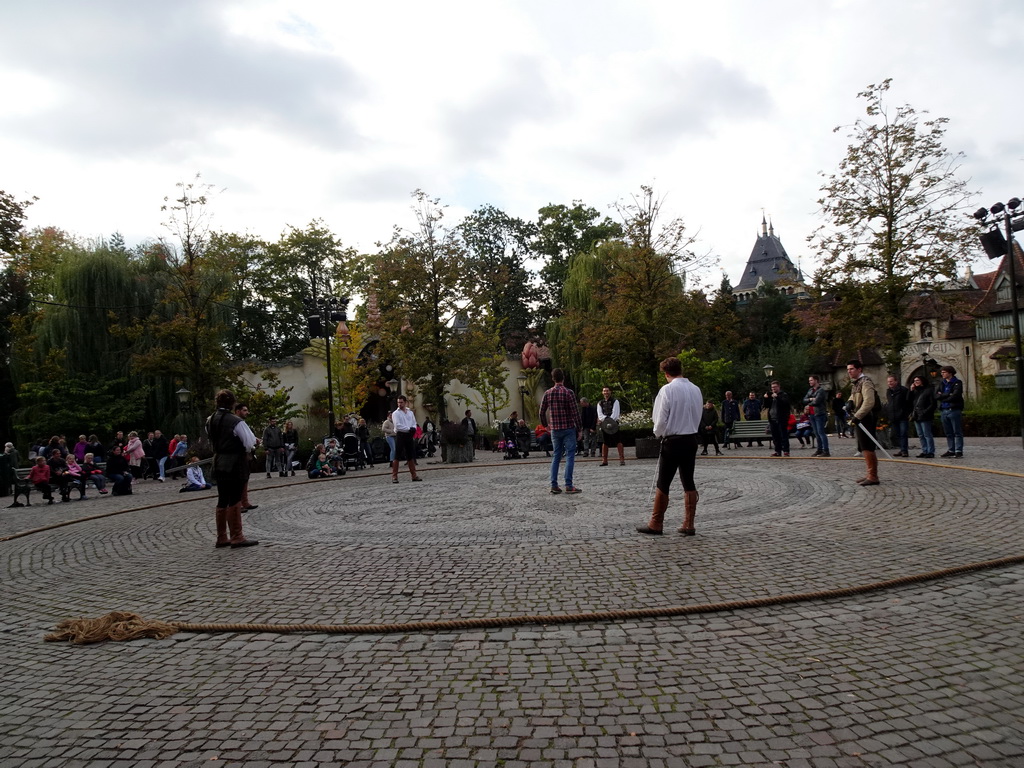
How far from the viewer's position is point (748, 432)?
21422mm

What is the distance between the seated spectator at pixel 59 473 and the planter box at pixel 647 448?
14.0m

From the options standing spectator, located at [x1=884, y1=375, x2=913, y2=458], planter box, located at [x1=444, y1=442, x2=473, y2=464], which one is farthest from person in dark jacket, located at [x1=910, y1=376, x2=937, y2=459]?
planter box, located at [x1=444, y1=442, x2=473, y2=464]

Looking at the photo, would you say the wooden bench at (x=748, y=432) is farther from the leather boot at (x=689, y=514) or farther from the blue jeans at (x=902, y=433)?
the leather boot at (x=689, y=514)

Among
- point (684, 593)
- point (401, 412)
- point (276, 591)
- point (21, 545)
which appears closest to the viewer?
point (684, 593)

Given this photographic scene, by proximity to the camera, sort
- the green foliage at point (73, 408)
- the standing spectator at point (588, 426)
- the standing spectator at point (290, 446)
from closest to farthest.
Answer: the standing spectator at point (588, 426) → the standing spectator at point (290, 446) → the green foliage at point (73, 408)

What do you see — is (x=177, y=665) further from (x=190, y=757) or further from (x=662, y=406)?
(x=662, y=406)

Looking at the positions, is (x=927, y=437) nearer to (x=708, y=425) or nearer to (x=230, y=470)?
(x=708, y=425)

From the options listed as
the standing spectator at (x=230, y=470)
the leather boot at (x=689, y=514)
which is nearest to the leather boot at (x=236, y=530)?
the standing spectator at (x=230, y=470)

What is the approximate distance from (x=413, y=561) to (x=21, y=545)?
6.33 metres

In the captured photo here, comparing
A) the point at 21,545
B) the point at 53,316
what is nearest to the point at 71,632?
the point at 21,545

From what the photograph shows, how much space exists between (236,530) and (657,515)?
188 inches

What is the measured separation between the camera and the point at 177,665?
438cm

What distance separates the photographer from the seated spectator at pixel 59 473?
16922 millimetres

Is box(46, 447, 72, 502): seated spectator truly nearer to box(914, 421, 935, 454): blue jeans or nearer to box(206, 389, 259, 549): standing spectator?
box(206, 389, 259, 549): standing spectator
